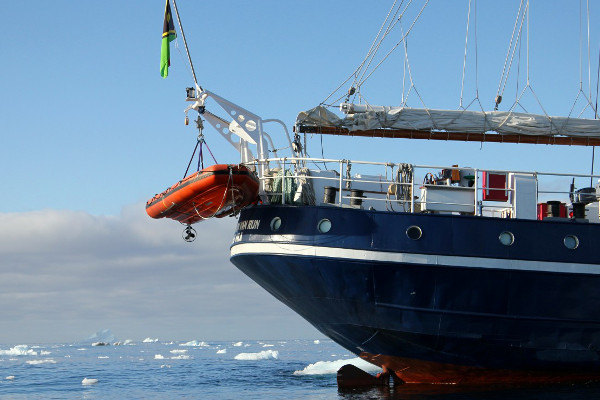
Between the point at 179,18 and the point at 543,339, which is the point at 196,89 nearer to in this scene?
the point at 179,18

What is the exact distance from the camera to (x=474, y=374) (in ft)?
54.9

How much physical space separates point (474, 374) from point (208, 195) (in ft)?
23.6

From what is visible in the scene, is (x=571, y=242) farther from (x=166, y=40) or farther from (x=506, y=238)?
(x=166, y=40)

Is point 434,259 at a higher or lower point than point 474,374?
higher

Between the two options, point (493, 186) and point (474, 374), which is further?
point (474, 374)

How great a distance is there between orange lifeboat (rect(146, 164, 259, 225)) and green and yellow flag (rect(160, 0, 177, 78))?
3.21 m

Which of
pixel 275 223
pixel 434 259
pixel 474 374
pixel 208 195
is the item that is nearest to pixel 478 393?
pixel 474 374

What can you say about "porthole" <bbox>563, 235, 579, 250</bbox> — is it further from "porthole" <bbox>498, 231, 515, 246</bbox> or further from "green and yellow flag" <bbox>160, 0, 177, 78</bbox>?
"green and yellow flag" <bbox>160, 0, 177, 78</bbox>

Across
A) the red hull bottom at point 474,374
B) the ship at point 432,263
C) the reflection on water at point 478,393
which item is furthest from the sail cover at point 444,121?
the reflection on water at point 478,393

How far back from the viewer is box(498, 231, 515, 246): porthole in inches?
615

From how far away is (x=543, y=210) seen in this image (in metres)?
16.6

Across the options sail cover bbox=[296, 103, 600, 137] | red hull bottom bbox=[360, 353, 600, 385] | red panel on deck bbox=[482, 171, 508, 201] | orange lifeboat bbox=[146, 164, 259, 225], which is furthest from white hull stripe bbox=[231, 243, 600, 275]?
sail cover bbox=[296, 103, 600, 137]

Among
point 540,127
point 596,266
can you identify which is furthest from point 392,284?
point 540,127

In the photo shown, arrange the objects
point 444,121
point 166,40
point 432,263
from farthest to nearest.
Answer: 1. point 444,121
2. point 166,40
3. point 432,263
